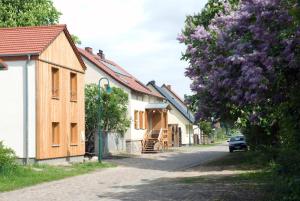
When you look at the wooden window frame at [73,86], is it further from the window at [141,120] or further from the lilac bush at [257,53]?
the lilac bush at [257,53]

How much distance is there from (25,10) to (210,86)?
3105 cm

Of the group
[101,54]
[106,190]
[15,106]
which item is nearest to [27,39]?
[15,106]

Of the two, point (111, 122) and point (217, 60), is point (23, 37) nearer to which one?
point (111, 122)

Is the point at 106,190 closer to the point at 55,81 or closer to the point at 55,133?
the point at 55,133

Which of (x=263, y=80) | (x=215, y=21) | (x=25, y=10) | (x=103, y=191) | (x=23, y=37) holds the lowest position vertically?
(x=103, y=191)

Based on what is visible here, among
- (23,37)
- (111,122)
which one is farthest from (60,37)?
(111,122)

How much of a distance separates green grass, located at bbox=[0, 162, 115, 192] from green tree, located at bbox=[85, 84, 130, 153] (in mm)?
9836

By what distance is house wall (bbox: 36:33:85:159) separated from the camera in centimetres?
2788

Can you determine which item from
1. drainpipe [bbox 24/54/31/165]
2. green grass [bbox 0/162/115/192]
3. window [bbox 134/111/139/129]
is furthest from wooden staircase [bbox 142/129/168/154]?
drainpipe [bbox 24/54/31/165]

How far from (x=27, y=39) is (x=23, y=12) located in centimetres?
1348

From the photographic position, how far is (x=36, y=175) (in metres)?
21.4

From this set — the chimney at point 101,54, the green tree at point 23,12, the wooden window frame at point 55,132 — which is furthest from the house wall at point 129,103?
the wooden window frame at point 55,132

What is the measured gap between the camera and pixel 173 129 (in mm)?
64375

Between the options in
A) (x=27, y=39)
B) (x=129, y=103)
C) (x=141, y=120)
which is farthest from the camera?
(x=141, y=120)
